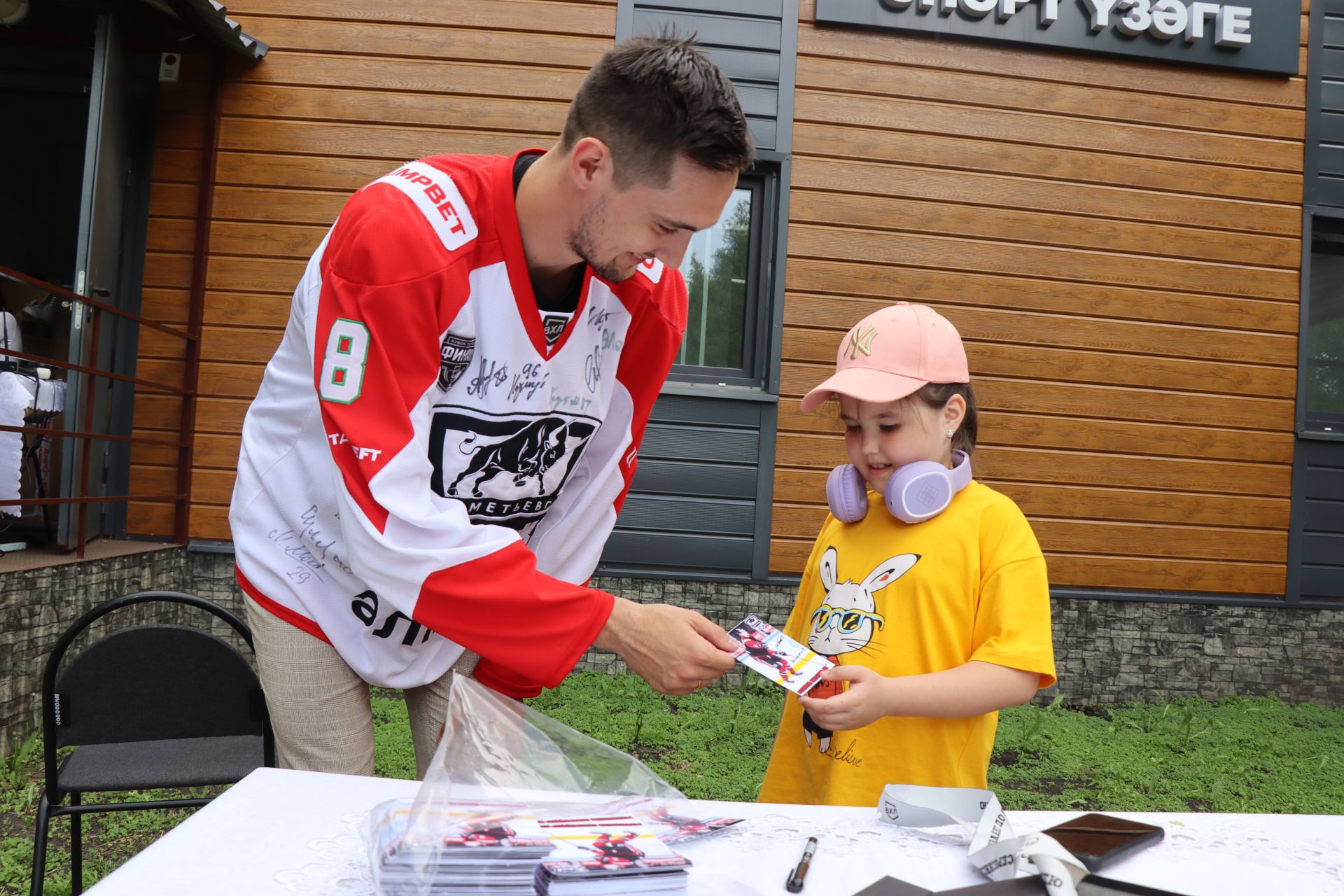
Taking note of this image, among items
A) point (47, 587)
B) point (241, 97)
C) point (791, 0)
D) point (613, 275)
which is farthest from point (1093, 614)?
point (241, 97)

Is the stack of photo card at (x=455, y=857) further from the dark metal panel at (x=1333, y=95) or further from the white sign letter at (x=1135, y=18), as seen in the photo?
the dark metal panel at (x=1333, y=95)

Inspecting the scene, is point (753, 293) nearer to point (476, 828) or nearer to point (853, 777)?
point (853, 777)

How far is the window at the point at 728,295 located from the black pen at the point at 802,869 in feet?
15.1

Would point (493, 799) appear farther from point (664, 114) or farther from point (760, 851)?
point (664, 114)

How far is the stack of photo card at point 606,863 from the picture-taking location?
0.87 meters

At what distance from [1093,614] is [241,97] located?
5869 millimetres

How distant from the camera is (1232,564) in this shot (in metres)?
5.95

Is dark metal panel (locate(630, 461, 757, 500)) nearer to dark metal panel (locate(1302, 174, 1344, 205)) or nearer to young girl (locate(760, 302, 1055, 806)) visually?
young girl (locate(760, 302, 1055, 806))

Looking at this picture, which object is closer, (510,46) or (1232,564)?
(510,46)

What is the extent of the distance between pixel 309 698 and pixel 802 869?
106cm

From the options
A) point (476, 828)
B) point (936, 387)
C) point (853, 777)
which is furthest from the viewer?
point (936, 387)

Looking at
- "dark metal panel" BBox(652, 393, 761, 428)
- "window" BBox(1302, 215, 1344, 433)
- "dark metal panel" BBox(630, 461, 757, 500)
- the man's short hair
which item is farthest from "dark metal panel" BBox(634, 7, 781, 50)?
the man's short hair

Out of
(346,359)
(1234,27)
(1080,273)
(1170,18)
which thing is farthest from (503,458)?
(1234,27)

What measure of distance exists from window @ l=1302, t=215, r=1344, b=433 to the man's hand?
6259mm
